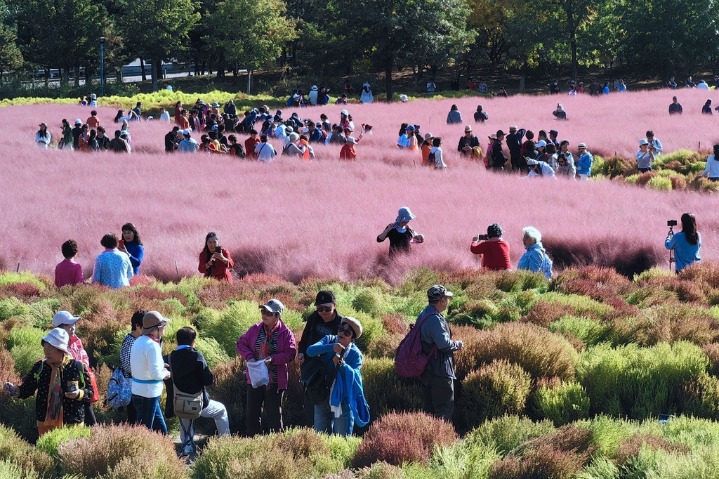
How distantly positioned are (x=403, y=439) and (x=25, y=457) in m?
3.06

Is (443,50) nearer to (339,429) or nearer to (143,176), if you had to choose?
(143,176)

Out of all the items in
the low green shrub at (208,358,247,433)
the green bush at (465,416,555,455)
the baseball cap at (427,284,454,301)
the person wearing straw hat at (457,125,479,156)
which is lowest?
the low green shrub at (208,358,247,433)

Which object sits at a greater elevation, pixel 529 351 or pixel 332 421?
pixel 529 351

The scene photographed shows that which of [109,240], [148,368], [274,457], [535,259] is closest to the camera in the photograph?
[274,457]

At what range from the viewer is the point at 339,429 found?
862cm

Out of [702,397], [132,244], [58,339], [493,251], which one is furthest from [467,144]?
[58,339]

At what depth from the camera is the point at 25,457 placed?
7.85 metres

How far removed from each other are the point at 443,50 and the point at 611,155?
28.7 m

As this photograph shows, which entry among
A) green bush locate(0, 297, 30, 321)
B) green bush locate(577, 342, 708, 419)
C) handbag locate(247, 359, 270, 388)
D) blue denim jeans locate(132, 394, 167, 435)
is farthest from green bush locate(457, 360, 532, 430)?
green bush locate(0, 297, 30, 321)

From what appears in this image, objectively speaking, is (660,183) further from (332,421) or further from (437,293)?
(332,421)

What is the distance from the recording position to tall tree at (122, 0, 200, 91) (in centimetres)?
6078

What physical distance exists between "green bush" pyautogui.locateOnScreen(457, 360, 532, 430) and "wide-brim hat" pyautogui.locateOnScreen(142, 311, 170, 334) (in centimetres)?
313

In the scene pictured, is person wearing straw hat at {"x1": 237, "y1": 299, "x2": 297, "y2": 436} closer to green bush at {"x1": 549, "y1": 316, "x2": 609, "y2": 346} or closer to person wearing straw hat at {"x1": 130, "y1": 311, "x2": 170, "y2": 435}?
person wearing straw hat at {"x1": 130, "y1": 311, "x2": 170, "y2": 435}

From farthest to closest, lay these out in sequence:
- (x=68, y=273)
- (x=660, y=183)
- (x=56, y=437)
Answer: (x=660, y=183) < (x=68, y=273) < (x=56, y=437)
